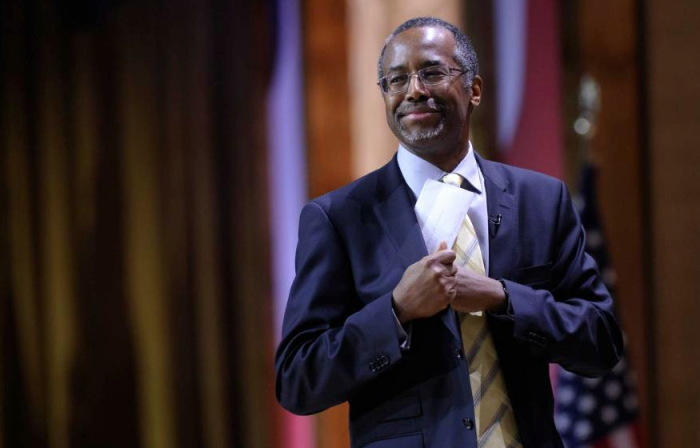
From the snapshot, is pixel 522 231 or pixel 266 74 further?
pixel 266 74

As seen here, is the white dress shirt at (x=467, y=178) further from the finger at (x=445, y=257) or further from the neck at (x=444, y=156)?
the finger at (x=445, y=257)

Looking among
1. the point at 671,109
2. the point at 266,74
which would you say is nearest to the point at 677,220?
the point at 671,109

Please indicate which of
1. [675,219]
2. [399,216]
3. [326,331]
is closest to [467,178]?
[399,216]

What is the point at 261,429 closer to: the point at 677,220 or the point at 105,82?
the point at 105,82

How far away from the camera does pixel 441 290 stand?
1341 mm

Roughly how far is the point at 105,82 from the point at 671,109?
7.54 ft

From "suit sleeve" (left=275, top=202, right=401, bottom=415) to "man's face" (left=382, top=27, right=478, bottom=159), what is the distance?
21cm

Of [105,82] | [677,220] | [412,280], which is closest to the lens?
[412,280]

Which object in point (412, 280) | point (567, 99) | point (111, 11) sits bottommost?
point (412, 280)

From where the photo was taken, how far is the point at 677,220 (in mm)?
3484

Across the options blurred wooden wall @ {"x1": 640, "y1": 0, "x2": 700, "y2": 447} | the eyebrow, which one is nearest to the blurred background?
blurred wooden wall @ {"x1": 640, "y1": 0, "x2": 700, "y2": 447}

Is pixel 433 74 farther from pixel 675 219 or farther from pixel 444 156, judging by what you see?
pixel 675 219

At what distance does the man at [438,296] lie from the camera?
4.58ft

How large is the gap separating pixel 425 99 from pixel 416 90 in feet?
0.08
